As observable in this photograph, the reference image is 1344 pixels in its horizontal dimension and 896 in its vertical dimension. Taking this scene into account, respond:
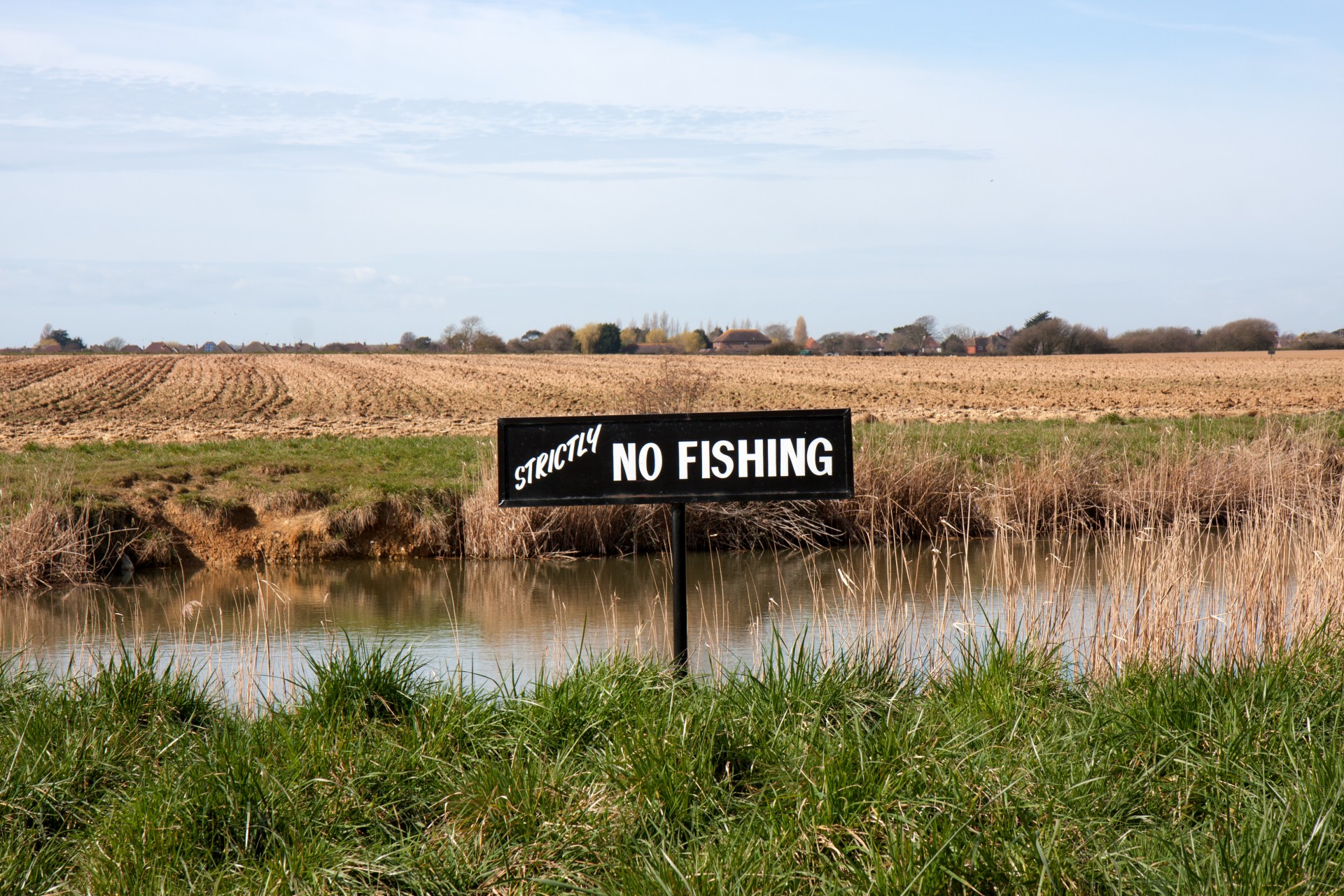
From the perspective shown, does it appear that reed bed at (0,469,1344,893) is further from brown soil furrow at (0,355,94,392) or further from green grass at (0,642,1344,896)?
brown soil furrow at (0,355,94,392)

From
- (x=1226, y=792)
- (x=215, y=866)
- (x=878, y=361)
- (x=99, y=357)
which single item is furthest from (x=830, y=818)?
(x=99, y=357)

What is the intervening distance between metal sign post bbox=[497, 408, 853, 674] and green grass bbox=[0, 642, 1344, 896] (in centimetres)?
70

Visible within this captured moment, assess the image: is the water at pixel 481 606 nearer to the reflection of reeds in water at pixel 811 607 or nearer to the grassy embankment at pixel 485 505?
the reflection of reeds in water at pixel 811 607

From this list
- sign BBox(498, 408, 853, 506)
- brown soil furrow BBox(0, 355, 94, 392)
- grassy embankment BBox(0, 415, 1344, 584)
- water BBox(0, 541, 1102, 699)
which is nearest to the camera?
sign BBox(498, 408, 853, 506)

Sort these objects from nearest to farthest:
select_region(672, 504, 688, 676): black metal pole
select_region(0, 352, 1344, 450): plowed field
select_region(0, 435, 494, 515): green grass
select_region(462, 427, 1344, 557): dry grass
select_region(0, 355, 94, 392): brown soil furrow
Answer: select_region(672, 504, 688, 676): black metal pole → select_region(462, 427, 1344, 557): dry grass → select_region(0, 435, 494, 515): green grass → select_region(0, 352, 1344, 450): plowed field → select_region(0, 355, 94, 392): brown soil furrow

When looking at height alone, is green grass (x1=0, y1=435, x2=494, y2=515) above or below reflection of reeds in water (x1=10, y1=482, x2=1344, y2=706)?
above

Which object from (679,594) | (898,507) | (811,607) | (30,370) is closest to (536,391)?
(30,370)

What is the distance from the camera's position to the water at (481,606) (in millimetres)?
7969

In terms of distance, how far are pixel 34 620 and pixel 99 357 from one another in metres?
64.3

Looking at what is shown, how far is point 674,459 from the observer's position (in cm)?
455

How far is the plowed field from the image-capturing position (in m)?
25.9

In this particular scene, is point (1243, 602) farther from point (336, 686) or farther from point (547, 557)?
point (547, 557)

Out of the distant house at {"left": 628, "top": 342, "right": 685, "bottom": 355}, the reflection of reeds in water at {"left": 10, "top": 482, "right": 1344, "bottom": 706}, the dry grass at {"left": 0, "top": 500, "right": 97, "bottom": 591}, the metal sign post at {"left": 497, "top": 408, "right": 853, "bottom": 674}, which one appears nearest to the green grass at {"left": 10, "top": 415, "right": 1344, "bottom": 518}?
the dry grass at {"left": 0, "top": 500, "right": 97, "bottom": 591}

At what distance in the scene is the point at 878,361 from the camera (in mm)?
65750
